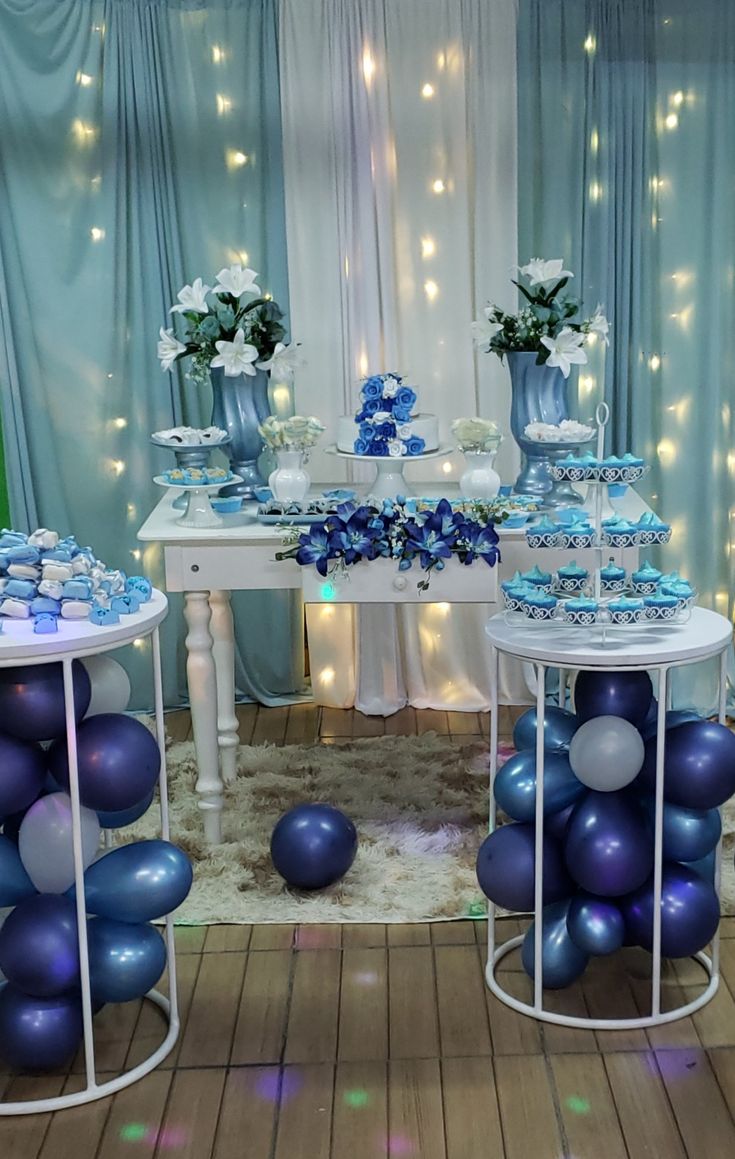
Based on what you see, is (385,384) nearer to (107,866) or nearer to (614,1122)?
(107,866)

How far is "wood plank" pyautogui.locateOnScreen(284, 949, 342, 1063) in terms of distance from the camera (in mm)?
2492

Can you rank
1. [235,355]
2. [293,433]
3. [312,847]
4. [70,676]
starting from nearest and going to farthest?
[70,676]
[312,847]
[293,433]
[235,355]

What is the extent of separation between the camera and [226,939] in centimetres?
290

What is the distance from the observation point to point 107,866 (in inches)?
93.8

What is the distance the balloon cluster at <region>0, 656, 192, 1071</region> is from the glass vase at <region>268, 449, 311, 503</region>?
999 millimetres

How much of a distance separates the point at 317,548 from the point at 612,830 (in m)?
0.95

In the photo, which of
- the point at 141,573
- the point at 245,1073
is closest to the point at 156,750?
the point at 245,1073

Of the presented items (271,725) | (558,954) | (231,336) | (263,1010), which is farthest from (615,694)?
(271,725)

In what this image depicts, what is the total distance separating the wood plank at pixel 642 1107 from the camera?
2191 mm

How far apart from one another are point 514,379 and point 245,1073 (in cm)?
185

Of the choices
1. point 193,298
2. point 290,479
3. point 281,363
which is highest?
point 193,298

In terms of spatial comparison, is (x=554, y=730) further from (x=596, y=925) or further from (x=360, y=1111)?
(x=360, y=1111)

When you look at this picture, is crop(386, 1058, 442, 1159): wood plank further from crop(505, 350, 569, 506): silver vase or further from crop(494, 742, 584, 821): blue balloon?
crop(505, 350, 569, 506): silver vase

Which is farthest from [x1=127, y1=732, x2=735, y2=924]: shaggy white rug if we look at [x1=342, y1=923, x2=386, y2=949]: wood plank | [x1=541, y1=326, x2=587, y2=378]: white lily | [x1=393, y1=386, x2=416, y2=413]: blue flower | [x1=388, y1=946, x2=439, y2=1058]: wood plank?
[x1=541, y1=326, x2=587, y2=378]: white lily
